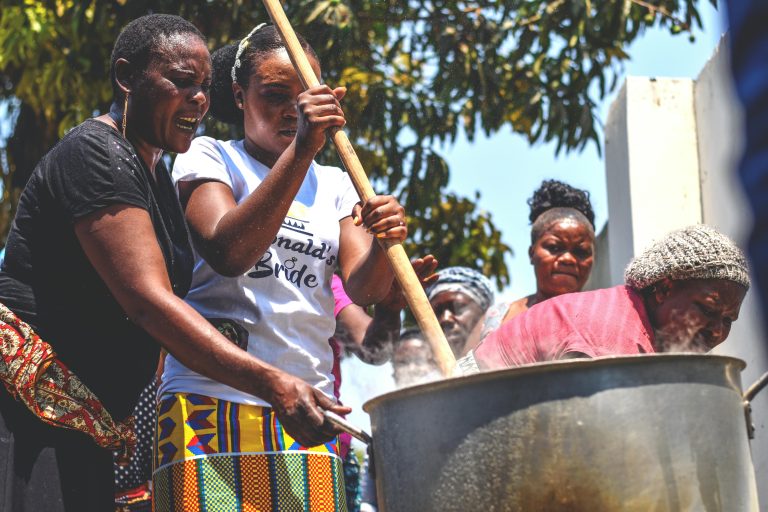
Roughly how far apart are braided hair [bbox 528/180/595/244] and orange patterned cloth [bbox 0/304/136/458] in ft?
8.97

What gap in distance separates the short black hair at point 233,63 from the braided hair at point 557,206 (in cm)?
193

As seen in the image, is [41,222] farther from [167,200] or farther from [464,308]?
[464,308]

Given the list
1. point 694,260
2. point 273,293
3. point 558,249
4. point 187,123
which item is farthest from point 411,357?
point 187,123

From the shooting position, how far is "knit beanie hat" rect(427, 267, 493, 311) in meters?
5.51

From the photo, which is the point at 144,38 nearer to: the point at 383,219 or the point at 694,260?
the point at 383,219

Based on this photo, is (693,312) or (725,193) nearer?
(693,312)

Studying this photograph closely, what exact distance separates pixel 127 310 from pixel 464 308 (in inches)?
123

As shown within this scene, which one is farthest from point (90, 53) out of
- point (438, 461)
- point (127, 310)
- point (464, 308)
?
point (438, 461)

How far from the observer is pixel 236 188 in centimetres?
296

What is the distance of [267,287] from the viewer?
111 inches

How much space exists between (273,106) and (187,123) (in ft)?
1.30

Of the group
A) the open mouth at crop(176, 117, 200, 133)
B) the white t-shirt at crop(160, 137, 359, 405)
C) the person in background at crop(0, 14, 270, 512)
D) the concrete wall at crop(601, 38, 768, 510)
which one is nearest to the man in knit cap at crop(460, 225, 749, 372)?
the white t-shirt at crop(160, 137, 359, 405)

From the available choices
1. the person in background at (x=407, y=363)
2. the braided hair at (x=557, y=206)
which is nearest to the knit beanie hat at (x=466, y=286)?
the person in background at (x=407, y=363)

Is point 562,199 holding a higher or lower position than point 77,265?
higher
